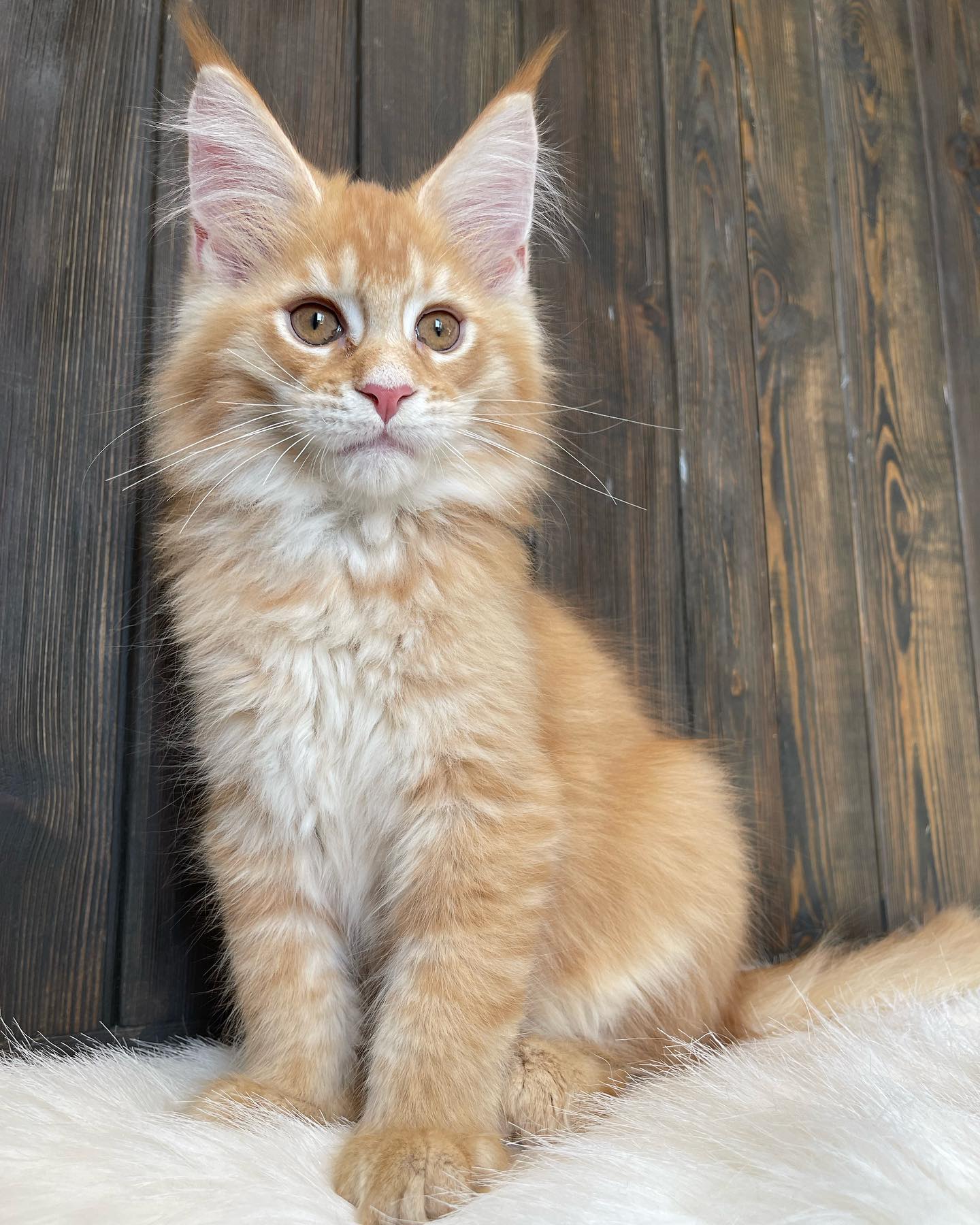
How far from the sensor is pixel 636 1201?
2.21ft

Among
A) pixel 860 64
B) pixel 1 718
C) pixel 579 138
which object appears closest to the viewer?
pixel 1 718

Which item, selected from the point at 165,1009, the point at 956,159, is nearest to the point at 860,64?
the point at 956,159

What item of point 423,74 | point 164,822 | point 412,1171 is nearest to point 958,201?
point 423,74

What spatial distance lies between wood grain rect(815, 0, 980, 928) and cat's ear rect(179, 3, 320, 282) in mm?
1211

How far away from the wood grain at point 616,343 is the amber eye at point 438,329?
49 centimetres

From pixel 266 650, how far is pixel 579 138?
121 centimetres

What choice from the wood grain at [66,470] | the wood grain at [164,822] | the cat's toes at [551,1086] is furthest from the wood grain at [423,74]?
the cat's toes at [551,1086]

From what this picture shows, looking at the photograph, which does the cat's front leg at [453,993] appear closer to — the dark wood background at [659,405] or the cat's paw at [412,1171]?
the cat's paw at [412,1171]

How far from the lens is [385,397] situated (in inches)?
39.5

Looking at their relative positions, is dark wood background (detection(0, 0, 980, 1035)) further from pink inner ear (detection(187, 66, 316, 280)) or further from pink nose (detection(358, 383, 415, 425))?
pink nose (detection(358, 383, 415, 425))

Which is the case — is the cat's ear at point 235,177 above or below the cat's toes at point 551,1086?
above

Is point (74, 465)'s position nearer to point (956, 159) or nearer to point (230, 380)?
point (230, 380)

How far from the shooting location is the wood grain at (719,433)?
5.56ft

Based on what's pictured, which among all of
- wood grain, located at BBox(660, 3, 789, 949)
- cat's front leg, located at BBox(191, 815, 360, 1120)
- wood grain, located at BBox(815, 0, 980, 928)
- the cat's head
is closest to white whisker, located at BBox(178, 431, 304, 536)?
the cat's head
